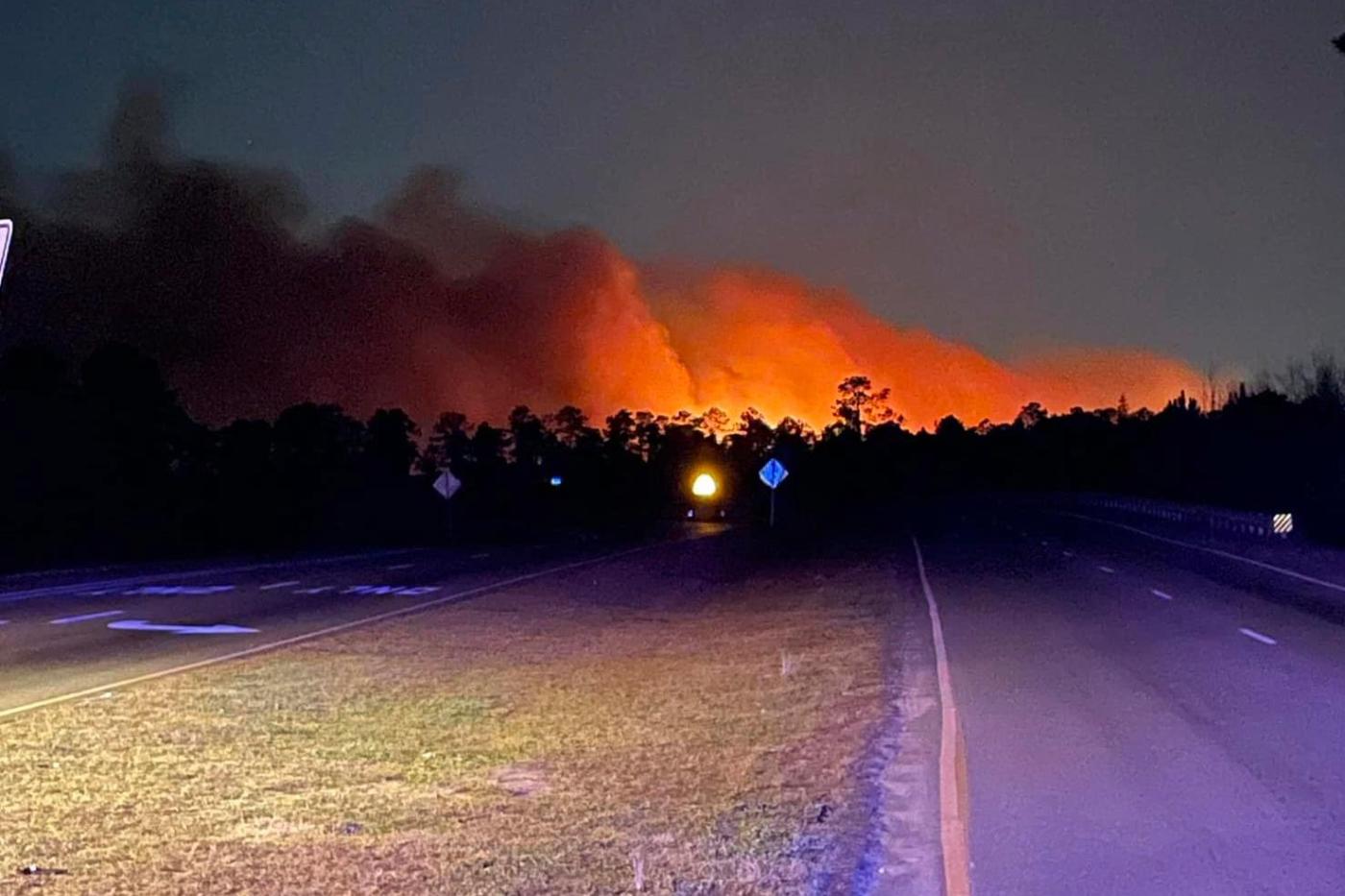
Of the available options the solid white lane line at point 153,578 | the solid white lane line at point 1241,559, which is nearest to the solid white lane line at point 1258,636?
the solid white lane line at point 1241,559

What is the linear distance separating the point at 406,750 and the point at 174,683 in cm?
526

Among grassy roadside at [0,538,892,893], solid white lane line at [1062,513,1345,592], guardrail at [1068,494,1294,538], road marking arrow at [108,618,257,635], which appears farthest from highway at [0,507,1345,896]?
guardrail at [1068,494,1294,538]

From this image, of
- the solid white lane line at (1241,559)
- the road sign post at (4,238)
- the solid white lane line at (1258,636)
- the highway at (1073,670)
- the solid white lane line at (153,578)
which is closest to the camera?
the road sign post at (4,238)

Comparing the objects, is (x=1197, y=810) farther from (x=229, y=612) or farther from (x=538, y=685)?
(x=229, y=612)

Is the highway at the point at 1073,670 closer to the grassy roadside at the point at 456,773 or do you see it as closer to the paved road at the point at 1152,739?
the paved road at the point at 1152,739

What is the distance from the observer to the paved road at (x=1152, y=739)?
8.91 m

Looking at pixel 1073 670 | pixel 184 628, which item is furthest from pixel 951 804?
pixel 184 628

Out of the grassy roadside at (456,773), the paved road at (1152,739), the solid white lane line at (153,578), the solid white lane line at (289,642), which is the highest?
the solid white lane line at (153,578)

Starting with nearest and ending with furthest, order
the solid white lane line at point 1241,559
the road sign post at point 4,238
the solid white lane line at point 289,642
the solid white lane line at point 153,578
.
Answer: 1. the road sign post at point 4,238
2. the solid white lane line at point 289,642
3. the solid white lane line at point 153,578
4. the solid white lane line at point 1241,559

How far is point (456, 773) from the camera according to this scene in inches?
457

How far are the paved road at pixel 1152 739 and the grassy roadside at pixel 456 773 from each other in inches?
44.6

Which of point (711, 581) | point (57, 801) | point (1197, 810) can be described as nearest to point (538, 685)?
point (57, 801)

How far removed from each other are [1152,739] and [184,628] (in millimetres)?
15112

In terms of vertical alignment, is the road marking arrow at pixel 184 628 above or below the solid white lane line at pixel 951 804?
above
